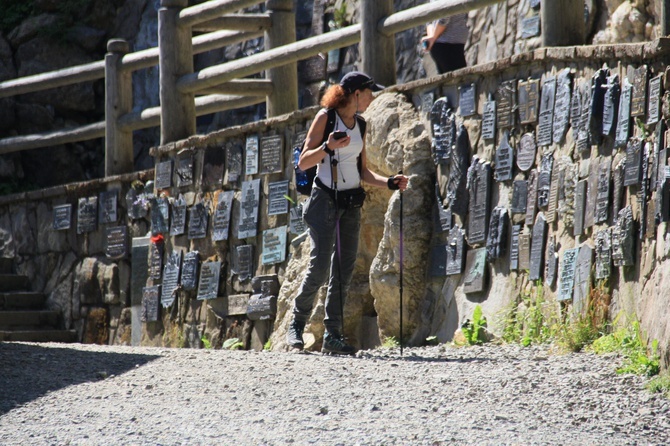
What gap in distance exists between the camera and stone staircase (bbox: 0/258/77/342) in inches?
475

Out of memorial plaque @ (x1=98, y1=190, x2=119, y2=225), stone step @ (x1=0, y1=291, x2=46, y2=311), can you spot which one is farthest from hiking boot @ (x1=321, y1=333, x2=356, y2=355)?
stone step @ (x1=0, y1=291, x2=46, y2=311)

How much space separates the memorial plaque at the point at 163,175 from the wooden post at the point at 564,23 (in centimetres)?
448

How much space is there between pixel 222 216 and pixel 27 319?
3076 mm

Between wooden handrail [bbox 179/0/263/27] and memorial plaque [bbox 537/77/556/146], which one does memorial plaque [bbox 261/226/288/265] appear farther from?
memorial plaque [bbox 537/77/556/146]

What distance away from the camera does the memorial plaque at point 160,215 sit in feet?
37.1

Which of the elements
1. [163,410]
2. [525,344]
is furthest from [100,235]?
[163,410]

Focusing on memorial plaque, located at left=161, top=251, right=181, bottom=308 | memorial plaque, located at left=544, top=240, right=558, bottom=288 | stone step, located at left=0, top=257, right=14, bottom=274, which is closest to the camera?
memorial plaque, located at left=544, top=240, right=558, bottom=288

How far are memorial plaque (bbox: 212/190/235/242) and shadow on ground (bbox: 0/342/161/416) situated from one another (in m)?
3.04

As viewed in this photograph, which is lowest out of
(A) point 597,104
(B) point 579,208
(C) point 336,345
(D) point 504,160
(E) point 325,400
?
(E) point 325,400

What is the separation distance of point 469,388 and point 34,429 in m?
1.92

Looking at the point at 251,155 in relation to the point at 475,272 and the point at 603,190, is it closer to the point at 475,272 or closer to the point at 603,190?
the point at 475,272

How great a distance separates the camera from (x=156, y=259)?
447 inches

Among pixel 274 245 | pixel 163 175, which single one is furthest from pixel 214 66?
pixel 274 245

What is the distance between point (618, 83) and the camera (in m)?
6.96
